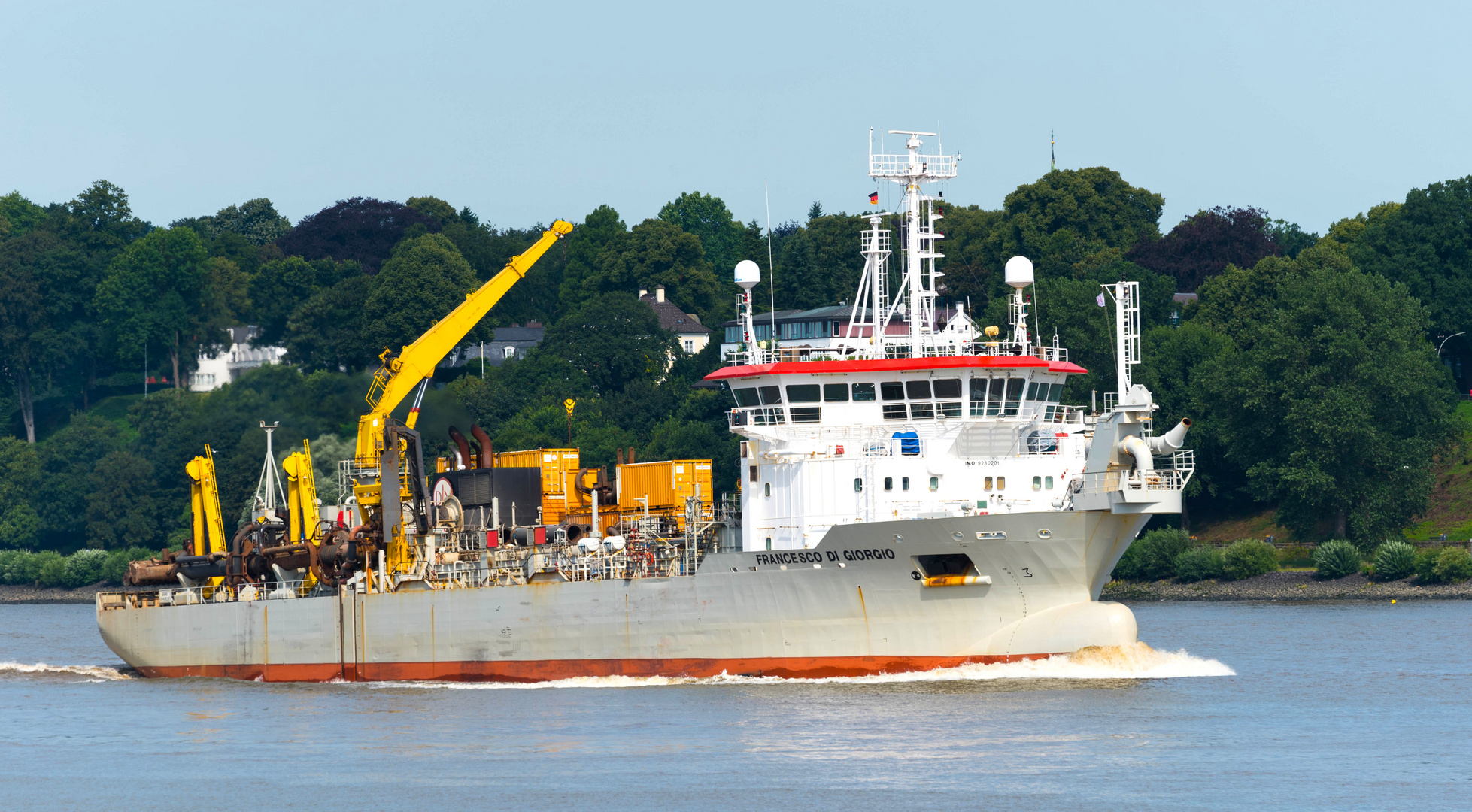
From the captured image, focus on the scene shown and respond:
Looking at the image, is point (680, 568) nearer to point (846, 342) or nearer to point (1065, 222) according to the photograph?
point (846, 342)

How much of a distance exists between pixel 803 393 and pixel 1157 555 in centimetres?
4193

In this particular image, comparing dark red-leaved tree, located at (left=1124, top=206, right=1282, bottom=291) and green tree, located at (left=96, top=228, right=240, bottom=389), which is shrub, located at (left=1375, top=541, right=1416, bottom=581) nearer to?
dark red-leaved tree, located at (left=1124, top=206, right=1282, bottom=291)

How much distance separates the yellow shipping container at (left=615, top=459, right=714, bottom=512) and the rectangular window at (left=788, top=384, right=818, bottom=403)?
13.0 feet

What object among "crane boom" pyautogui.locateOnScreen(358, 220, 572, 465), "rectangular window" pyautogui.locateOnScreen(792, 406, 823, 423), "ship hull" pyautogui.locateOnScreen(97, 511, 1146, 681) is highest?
"crane boom" pyautogui.locateOnScreen(358, 220, 572, 465)

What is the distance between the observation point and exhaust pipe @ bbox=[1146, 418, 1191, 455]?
1508 inches

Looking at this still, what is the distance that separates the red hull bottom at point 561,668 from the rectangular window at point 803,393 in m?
6.42

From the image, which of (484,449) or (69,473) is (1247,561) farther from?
(69,473)

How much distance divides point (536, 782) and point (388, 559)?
17.1m

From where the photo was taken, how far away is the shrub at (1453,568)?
Answer: 69812 millimetres

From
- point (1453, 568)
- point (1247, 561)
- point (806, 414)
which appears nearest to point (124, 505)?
point (1247, 561)

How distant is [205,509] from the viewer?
58.5m

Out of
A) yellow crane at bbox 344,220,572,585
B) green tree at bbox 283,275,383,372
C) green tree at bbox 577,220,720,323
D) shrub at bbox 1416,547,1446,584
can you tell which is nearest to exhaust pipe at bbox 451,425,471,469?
yellow crane at bbox 344,220,572,585

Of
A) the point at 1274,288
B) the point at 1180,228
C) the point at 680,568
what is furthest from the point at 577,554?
the point at 1180,228

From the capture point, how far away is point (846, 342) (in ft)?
142
